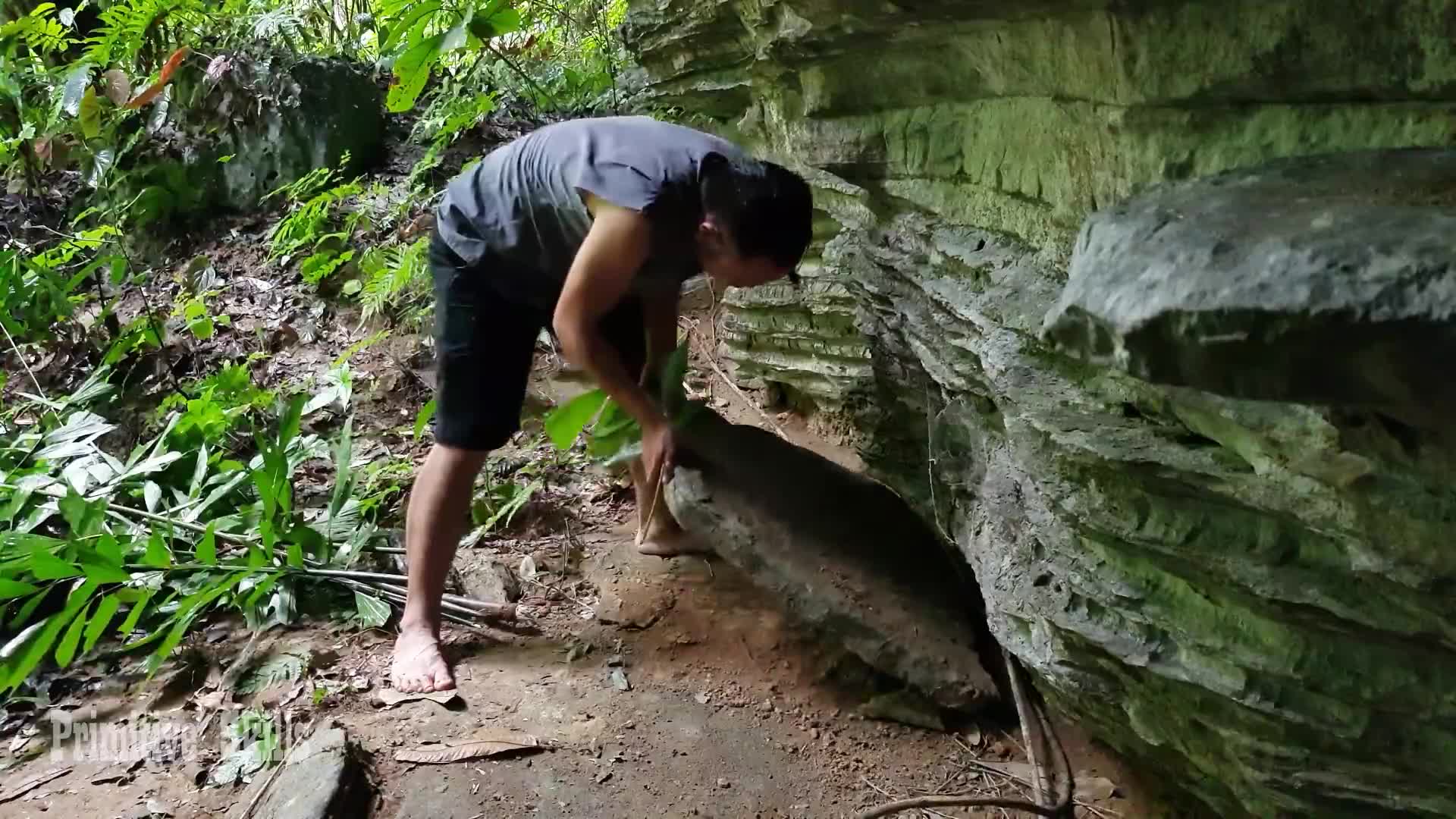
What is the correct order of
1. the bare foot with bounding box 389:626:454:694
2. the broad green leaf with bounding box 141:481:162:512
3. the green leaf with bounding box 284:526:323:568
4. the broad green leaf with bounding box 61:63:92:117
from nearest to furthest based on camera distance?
the bare foot with bounding box 389:626:454:694, the green leaf with bounding box 284:526:323:568, the broad green leaf with bounding box 141:481:162:512, the broad green leaf with bounding box 61:63:92:117

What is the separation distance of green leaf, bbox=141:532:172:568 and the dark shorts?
0.93m

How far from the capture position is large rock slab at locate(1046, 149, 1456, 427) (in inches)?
28.5

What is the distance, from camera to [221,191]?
5988 mm

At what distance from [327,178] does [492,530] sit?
316 centimetres

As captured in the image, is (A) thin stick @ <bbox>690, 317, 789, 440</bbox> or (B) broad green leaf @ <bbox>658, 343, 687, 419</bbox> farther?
(A) thin stick @ <bbox>690, 317, 789, 440</bbox>

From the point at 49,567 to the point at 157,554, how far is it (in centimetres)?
25

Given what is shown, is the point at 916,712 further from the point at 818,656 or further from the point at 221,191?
the point at 221,191

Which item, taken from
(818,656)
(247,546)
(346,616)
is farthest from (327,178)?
(818,656)

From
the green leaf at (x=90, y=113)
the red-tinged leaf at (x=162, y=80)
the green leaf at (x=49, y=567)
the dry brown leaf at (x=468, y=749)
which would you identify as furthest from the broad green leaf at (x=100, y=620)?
the green leaf at (x=90, y=113)

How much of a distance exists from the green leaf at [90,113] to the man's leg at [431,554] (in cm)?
414

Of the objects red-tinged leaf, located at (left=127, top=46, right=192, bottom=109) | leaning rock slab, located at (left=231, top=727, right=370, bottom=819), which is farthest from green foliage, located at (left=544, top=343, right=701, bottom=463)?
red-tinged leaf, located at (left=127, top=46, right=192, bottom=109)

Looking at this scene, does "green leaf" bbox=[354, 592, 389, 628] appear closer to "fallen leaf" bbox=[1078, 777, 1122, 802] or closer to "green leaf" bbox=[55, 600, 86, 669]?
"green leaf" bbox=[55, 600, 86, 669]

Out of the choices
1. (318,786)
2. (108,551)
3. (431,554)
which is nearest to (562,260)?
(431,554)

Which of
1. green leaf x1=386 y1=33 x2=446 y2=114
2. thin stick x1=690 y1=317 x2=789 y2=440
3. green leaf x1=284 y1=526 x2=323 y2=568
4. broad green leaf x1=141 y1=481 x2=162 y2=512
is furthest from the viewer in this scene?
thin stick x1=690 y1=317 x2=789 y2=440
